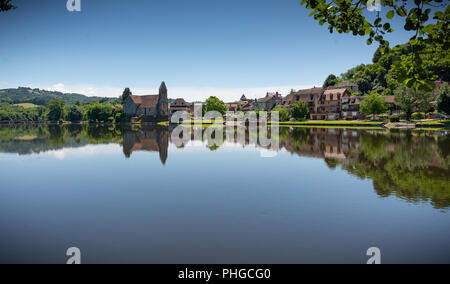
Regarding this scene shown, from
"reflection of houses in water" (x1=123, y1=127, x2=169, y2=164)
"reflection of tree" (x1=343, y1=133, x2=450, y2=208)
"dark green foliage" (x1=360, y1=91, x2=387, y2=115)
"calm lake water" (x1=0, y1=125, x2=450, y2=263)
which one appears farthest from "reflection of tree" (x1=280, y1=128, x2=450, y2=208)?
"dark green foliage" (x1=360, y1=91, x2=387, y2=115)

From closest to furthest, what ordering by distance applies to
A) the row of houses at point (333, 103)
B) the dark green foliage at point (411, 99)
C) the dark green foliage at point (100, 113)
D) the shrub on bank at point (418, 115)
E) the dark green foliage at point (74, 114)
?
the dark green foliage at point (411, 99), the shrub on bank at point (418, 115), the row of houses at point (333, 103), the dark green foliage at point (100, 113), the dark green foliage at point (74, 114)

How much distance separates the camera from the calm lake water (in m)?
8.34

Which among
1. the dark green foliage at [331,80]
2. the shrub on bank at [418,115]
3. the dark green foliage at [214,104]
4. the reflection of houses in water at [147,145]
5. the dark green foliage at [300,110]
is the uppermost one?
the dark green foliage at [331,80]

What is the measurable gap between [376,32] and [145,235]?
9337 mm

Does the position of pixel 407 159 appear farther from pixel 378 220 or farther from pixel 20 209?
pixel 20 209

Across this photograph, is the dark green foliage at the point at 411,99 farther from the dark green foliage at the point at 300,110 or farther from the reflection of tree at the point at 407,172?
the reflection of tree at the point at 407,172

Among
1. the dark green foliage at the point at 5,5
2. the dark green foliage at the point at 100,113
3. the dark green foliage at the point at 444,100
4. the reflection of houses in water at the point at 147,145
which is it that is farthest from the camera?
the dark green foliage at the point at 100,113

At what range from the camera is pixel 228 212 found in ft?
38.2

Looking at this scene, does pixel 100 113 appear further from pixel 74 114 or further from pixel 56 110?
pixel 56 110

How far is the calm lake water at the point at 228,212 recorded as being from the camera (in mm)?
8344

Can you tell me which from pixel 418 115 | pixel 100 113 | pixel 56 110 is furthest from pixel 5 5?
pixel 56 110

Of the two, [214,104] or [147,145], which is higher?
[214,104]

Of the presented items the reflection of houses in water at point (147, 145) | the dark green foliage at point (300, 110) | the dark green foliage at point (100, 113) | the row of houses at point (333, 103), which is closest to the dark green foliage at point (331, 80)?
the row of houses at point (333, 103)
